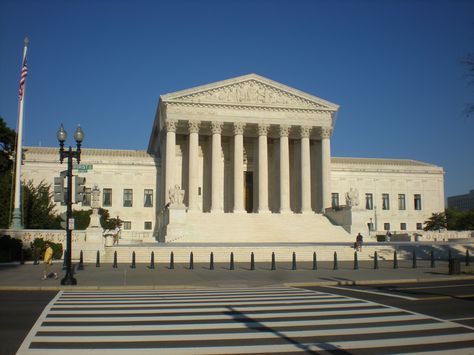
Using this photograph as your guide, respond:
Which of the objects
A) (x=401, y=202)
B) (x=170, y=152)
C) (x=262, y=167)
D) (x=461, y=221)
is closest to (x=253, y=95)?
(x=262, y=167)

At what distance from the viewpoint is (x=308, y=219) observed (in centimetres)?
6016

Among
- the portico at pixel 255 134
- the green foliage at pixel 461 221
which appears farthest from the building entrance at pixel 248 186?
the green foliage at pixel 461 221

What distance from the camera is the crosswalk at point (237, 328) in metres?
8.77

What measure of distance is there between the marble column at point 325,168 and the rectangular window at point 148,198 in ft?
83.0

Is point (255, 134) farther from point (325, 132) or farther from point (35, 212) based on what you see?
point (35, 212)

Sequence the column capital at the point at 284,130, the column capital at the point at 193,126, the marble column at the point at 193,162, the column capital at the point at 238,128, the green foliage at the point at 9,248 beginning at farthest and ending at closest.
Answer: the column capital at the point at 284,130 → the column capital at the point at 238,128 → the column capital at the point at 193,126 → the marble column at the point at 193,162 → the green foliage at the point at 9,248

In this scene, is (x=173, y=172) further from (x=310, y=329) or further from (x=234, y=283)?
(x=310, y=329)

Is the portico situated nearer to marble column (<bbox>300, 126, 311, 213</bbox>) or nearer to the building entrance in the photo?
marble column (<bbox>300, 126, 311, 213</bbox>)

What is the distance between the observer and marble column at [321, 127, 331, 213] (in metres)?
64.3

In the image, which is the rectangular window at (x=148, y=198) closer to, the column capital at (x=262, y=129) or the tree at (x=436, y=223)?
the column capital at (x=262, y=129)

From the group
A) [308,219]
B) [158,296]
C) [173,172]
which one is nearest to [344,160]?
[308,219]

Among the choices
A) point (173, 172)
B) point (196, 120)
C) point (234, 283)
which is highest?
point (196, 120)

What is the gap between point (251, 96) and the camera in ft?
212

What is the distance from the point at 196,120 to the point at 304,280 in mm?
42899
